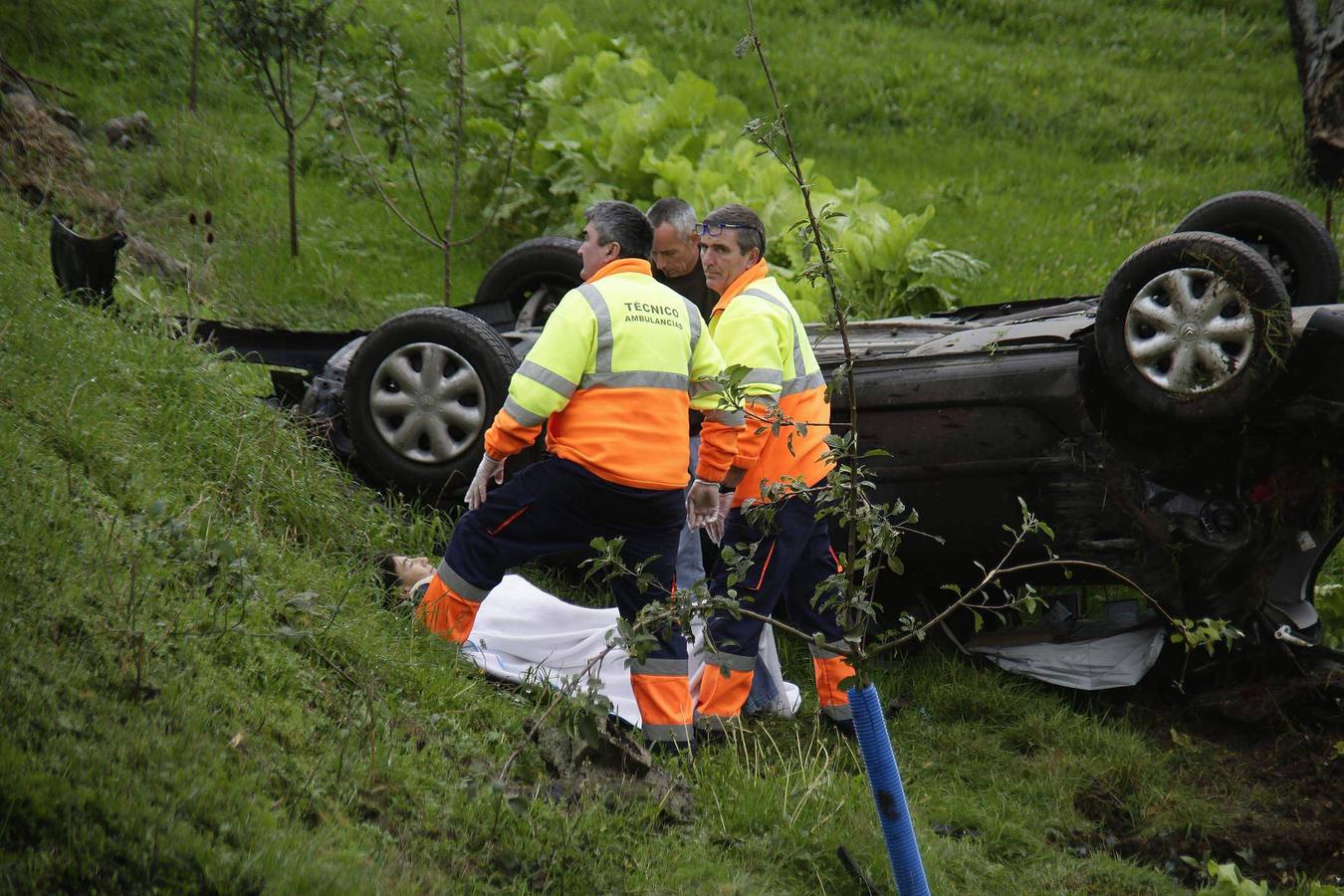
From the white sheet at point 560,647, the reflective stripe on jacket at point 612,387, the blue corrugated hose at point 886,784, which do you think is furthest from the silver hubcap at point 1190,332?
the blue corrugated hose at point 886,784

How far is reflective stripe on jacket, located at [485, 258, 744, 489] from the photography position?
4664 millimetres

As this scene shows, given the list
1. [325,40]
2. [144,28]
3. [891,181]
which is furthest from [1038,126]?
[144,28]

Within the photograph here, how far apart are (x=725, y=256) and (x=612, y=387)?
0.89 metres

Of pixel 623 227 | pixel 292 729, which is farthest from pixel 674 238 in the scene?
pixel 292 729

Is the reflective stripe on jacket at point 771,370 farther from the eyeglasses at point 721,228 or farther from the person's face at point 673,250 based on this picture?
the person's face at point 673,250

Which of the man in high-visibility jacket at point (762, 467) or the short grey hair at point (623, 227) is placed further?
the man in high-visibility jacket at point (762, 467)

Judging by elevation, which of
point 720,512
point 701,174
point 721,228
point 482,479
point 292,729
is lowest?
point 292,729

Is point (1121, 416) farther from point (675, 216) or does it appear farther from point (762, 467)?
point (675, 216)

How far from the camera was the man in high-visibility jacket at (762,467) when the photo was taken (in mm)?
5047

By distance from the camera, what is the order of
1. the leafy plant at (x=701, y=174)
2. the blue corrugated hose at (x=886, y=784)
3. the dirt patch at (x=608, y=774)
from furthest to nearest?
the leafy plant at (x=701, y=174) → the dirt patch at (x=608, y=774) → the blue corrugated hose at (x=886, y=784)

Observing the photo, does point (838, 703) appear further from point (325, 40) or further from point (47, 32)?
point (47, 32)

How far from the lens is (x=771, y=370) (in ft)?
16.3

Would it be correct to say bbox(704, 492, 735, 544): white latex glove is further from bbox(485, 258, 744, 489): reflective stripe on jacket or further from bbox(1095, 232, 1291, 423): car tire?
bbox(1095, 232, 1291, 423): car tire

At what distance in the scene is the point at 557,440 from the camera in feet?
15.9
